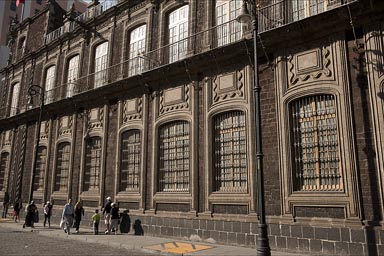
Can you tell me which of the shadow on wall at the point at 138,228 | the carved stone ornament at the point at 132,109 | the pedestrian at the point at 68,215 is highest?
the carved stone ornament at the point at 132,109

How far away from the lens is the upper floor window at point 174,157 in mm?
13086

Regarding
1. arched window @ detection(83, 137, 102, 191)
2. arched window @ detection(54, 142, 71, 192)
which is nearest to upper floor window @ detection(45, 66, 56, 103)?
arched window @ detection(54, 142, 71, 192)

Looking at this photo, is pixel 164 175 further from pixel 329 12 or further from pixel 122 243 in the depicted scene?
pixel 329 12

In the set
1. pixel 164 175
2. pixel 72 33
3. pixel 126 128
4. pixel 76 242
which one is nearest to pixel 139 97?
pixel 126 128

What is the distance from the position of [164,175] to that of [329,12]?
8187mm

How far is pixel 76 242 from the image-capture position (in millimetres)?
12047

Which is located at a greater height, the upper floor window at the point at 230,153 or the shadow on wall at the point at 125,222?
the upper floor window at the point at 230,153

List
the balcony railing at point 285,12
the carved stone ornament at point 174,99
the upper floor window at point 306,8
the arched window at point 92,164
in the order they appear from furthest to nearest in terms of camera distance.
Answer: the arched window at point 92,164
the carved stone ornament at point 174,99
the balcony railing at point 285,12
the upper floor window at point 306,8

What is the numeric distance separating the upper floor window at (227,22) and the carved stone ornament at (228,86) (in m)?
1.44

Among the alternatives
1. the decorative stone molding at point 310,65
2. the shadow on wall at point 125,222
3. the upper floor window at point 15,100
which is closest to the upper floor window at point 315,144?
the decorative stone molding at point 310,65

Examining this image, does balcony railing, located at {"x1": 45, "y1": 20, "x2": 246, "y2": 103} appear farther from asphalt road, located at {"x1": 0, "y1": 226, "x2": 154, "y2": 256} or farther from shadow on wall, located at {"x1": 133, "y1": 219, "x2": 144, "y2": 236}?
asphalt road, located at {"x1": 0, "y1": 226, "x2": 154, "y2": 256}

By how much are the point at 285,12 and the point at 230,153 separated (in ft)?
16.6

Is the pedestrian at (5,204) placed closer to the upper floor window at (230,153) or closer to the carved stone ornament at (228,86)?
the upper floor window at (230,153)

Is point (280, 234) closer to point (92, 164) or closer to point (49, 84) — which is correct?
point (92, 164)
